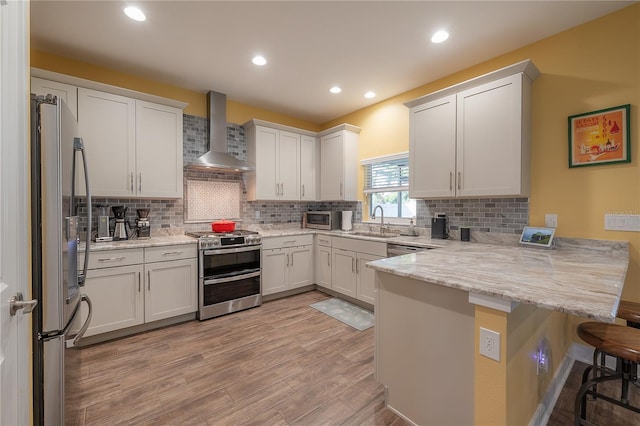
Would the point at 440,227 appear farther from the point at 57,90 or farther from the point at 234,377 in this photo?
the point at 57,90

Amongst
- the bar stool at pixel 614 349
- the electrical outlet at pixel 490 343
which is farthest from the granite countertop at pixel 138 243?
the bar stool at pixel 614 349

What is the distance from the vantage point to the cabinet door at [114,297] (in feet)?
8.22

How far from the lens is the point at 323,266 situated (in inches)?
158

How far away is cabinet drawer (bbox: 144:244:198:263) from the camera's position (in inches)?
111

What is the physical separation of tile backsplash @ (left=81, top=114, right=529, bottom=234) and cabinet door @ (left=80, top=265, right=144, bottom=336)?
0.75m

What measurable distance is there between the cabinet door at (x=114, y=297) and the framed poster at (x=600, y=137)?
4157 mm

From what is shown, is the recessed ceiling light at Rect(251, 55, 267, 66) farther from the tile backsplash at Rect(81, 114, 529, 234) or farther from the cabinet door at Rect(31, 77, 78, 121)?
the cabinet door at Rect(31, 77, 78, 121)

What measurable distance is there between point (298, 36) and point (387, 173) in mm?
2180

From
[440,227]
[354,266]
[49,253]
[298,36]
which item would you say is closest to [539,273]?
[440,227]

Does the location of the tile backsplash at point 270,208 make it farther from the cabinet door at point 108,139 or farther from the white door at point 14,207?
the white door at point 14,207

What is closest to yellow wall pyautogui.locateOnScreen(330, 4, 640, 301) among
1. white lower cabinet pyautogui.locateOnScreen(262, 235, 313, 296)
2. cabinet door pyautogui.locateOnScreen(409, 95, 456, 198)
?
cabinet door pyautogui.locateOnScreen(409, 95, 456, 198)

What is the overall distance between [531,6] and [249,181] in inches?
139

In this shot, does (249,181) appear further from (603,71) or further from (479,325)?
(603,71)

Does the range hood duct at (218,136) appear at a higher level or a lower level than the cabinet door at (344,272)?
higher
